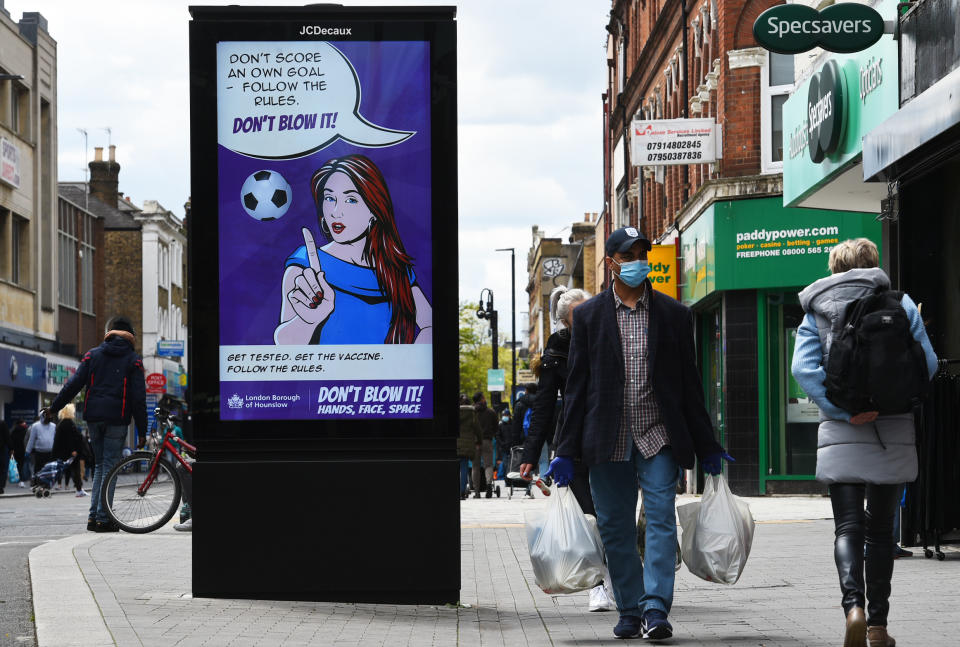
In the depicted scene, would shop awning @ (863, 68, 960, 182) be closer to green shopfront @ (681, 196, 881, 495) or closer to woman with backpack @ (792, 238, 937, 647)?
woman with backpack @ (792, 238, 937, 647)

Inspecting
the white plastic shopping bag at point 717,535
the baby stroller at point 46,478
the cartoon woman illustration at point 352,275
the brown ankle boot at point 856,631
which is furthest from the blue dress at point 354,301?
the baby stroller at point 46,478

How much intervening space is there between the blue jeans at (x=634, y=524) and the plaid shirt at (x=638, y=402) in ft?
0.21

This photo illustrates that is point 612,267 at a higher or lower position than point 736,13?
lower

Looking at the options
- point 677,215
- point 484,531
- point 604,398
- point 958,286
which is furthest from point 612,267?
point 677,215

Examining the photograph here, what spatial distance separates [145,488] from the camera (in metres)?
13.5

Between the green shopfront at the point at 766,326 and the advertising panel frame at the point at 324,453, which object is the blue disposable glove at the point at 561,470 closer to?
the advertising panel frame at the point at 324,453

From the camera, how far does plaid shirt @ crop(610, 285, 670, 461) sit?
7.29m

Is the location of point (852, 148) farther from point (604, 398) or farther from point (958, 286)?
point (604, 398)

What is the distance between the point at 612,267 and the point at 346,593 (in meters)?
2.31

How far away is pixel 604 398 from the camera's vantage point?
24.1 feet

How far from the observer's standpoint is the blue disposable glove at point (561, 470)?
7453 mm

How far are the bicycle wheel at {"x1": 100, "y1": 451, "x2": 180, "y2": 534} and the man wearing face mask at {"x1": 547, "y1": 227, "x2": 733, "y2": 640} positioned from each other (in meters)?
6.75

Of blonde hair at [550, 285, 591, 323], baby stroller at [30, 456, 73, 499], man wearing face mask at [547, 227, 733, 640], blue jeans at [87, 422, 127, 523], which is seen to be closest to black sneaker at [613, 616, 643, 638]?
man wearing face mask at [547, 227, 733, 640]

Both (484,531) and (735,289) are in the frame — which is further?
(735,289)
